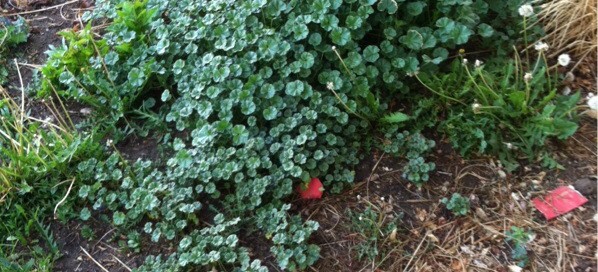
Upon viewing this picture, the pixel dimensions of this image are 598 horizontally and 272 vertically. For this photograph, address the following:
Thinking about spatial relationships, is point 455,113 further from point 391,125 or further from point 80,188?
point 80,188

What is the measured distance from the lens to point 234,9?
2910mm

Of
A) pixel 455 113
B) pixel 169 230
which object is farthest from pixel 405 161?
pixel 169 230

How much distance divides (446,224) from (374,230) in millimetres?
300

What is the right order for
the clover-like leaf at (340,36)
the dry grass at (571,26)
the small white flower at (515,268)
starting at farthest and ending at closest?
the dry grass at (571,26) < the clover-like leaf at (340,36) < the small white flower at (515,268)

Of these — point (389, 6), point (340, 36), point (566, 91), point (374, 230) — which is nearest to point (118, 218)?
point (374, 230)

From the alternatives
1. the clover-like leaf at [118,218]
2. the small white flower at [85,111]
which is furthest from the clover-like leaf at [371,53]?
the small white flower at [85,111]

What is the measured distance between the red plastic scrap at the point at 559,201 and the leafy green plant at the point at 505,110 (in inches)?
6.2

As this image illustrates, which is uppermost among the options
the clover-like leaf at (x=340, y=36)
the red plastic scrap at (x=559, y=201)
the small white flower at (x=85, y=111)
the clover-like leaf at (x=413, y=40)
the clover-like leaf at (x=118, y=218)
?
the clover-like leaf at (x=340, y=36)

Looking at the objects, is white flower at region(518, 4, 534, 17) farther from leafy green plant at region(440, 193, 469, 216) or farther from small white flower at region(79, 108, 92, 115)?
small white flower at region(79, 108, 92, 115)

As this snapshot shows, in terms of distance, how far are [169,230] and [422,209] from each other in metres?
1.03

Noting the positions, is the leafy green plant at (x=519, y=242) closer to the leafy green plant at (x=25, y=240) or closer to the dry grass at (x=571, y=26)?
the dry grass at (x=571, y=26)

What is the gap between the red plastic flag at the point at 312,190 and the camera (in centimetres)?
265

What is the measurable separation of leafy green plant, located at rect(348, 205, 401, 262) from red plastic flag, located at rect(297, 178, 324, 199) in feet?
0.53

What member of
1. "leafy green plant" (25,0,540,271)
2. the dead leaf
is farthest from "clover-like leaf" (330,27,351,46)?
the dead leaf
